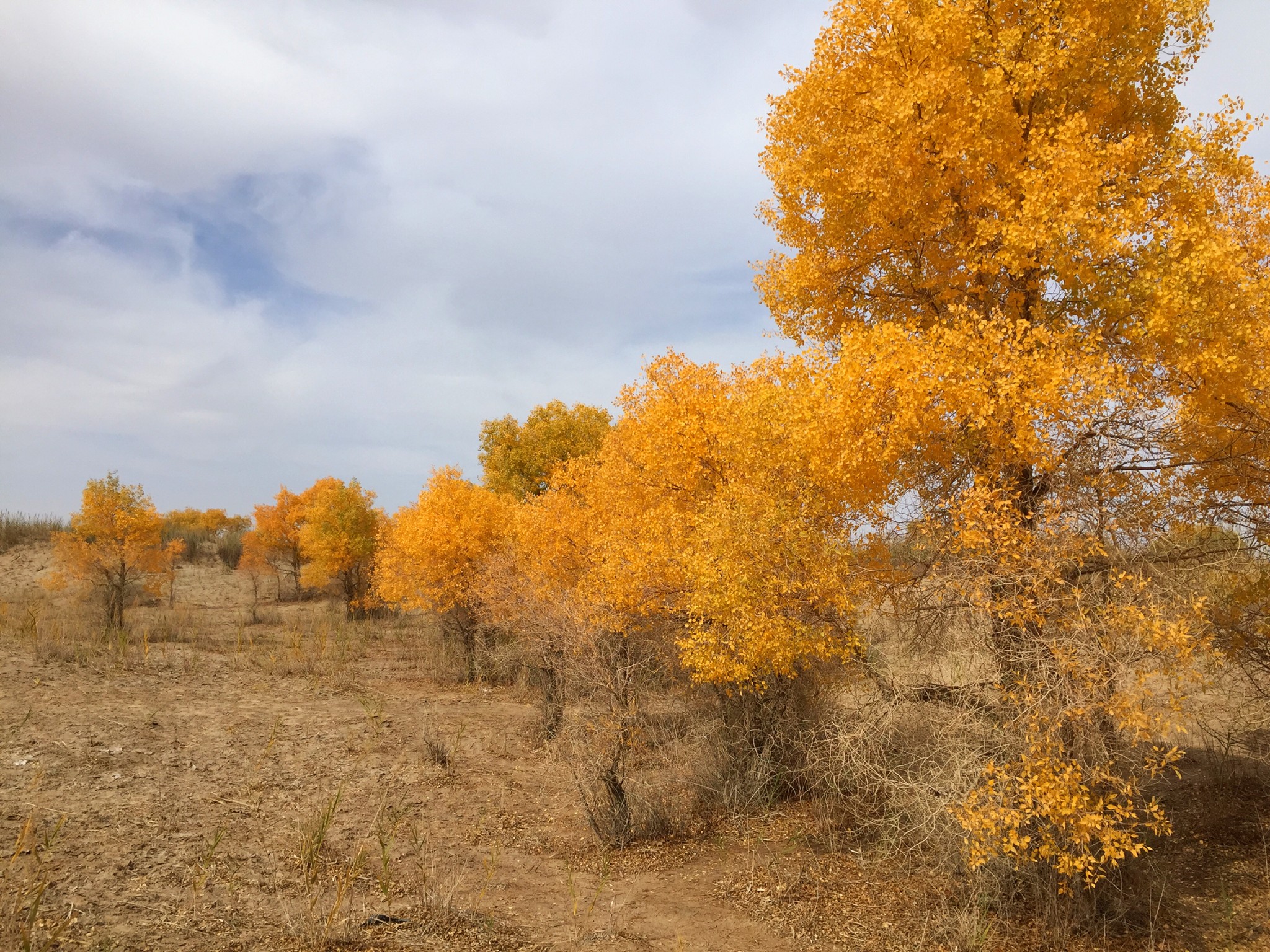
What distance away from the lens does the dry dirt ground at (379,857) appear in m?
6.50

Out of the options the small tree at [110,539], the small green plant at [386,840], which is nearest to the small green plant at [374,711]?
the small green plant at [386,840]

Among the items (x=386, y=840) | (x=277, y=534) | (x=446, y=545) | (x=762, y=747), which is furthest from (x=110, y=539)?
(x=762, y=747)

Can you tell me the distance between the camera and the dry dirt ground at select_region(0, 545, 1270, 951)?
650 centimetres

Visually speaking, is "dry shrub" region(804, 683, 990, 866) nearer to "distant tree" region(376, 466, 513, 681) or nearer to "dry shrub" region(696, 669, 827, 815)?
"dry shrub" region(696, 669, 827, 815)

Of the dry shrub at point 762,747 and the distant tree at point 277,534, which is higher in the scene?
the distant tree at point 277,534

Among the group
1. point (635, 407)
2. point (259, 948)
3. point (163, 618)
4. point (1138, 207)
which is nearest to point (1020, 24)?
point (1138, 207)

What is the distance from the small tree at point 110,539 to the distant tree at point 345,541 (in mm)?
8789

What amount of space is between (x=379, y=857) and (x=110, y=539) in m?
22.5

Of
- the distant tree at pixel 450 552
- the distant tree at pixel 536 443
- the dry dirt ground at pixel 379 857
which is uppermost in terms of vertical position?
the distant tree at pixel 536 443

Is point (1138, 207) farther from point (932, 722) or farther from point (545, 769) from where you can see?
point (545, 769)

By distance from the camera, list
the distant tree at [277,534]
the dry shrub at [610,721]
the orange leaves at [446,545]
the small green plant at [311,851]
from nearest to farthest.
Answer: the small green plant at [311,851] < the dry shrub at [610,721] < the orange leaves at [446,545] < the distant tree at [277,534]

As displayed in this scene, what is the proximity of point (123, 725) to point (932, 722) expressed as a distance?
11762 mm

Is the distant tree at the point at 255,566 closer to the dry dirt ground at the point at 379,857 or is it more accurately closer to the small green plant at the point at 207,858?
the dry dirt ground at the point at 379,857

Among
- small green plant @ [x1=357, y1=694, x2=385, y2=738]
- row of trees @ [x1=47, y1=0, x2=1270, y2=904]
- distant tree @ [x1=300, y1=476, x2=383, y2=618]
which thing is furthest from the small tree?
row of trees @ [x1=47, y1=0, x2=1270, y2=904]
